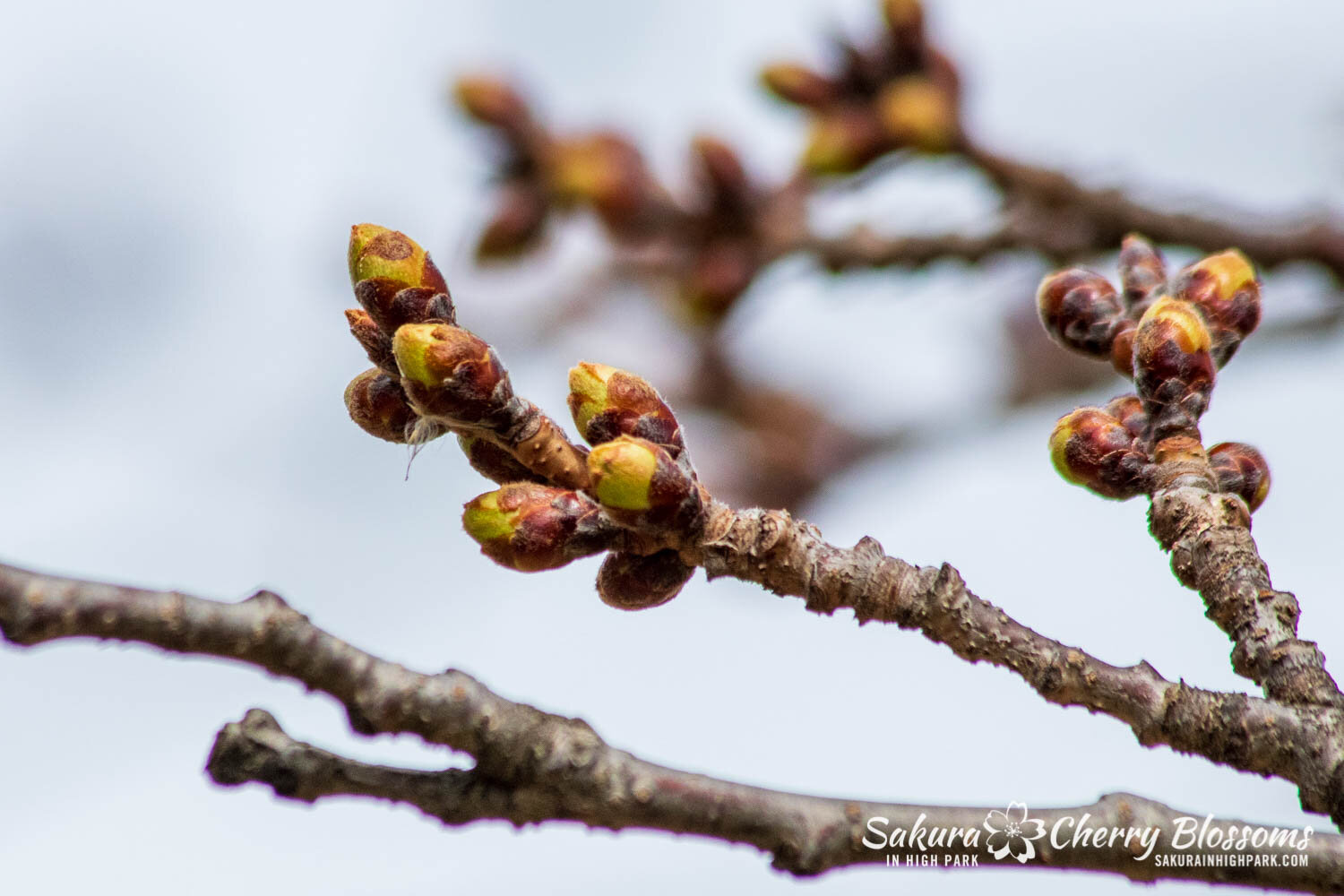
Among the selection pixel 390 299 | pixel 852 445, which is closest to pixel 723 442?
pixel 852 445

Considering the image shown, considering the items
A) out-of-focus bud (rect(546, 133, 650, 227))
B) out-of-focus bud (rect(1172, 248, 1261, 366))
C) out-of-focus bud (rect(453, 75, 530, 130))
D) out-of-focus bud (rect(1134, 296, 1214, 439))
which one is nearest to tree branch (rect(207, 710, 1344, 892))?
out-of-focus bud (rect(1134, 296, 1214, 439))

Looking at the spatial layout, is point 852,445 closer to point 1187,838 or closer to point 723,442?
point 723,442

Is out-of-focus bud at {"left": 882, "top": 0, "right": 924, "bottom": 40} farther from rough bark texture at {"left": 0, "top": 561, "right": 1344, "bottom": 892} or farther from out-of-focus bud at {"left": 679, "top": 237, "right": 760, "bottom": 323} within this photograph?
rough bark texture at {"left": 0, "top": 561, "right": 1344, "bottom": 892}

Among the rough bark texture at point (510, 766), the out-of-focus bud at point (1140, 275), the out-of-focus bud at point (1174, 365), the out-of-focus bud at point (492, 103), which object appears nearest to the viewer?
the rough bark texture at point (510, 766)

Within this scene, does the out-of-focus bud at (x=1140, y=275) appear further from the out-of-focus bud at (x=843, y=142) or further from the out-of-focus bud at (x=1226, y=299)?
the out-of-focus bud at (x=843, y=142)

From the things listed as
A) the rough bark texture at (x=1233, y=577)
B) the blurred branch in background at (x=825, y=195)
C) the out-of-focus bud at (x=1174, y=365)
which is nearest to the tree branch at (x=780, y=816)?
the rough bark texture at (x=1233, y=577)

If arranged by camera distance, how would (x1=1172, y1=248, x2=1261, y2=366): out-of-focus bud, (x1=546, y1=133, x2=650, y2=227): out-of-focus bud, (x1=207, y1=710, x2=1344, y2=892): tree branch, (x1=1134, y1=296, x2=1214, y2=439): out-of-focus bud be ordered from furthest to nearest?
(x1=546, y1=133, x2=650, y2=227): out-of-focus bud → (x1=1172, y1=248, x2=1261, y2=366): out-of-focus bud → (x1=1134, y1=296, x2=1214, y2=439): out-of-focus bud → (x1=207, y1=710, x2=1344, y2=892): tree branch
